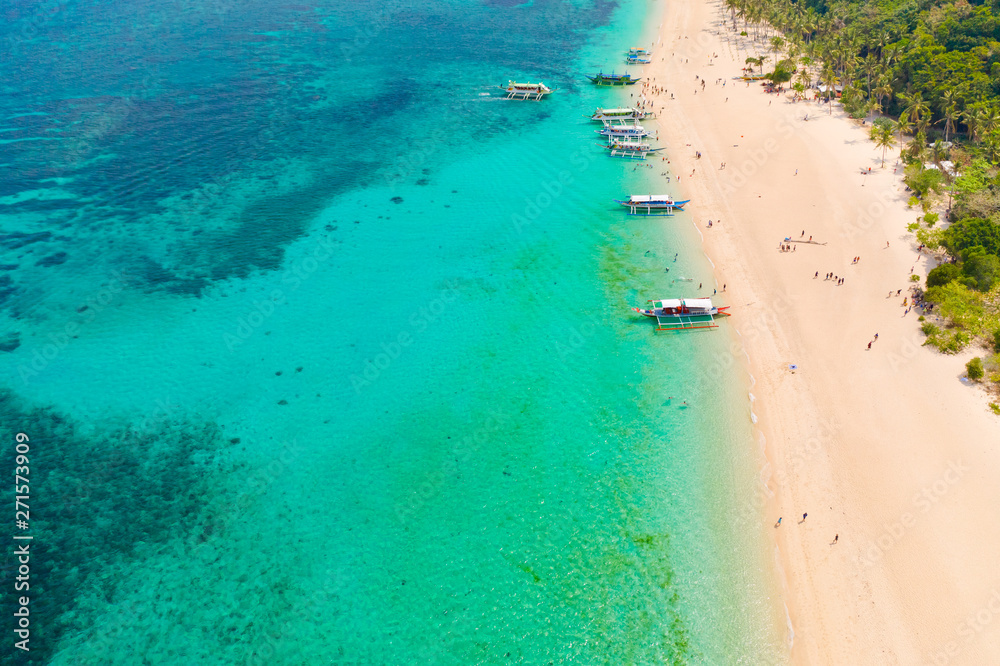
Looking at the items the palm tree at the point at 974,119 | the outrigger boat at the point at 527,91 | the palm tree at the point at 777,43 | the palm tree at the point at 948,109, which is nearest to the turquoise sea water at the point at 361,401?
the outrigger boat at the point at 527,91

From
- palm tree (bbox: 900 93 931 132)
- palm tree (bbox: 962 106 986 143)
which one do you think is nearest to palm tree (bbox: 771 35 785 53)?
palm tree (bbox: 900 93 931 132)

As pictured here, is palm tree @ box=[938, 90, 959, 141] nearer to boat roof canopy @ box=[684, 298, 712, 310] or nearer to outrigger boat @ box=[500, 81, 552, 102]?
boat roof canopy @ box=[684, 298, 712, 310]

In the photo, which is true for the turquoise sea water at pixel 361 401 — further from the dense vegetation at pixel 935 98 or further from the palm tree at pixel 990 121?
the palm tree at pixel 990 121

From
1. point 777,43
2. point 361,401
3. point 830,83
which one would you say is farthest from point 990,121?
point 361,401

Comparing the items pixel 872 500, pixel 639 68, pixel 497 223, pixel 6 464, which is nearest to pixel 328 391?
pixel 6 464

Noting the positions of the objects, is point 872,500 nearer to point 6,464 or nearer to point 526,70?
point 6,464


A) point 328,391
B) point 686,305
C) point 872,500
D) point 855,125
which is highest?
point 855,125
